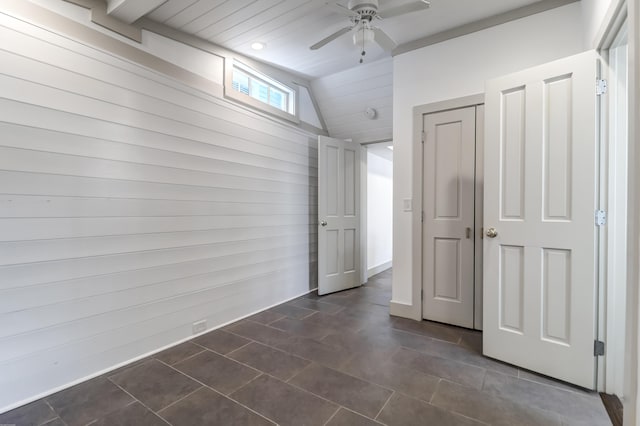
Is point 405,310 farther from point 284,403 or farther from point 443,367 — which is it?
point 284,403

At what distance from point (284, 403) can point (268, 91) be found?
10.6 ft

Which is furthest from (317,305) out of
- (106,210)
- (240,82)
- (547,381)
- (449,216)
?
(240,82)

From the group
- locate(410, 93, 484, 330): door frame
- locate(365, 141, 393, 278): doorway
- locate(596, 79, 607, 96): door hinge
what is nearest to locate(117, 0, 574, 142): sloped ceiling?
locate(410, 93, 484, 330): door frame

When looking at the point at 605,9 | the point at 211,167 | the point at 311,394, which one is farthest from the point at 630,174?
the point at 211,167

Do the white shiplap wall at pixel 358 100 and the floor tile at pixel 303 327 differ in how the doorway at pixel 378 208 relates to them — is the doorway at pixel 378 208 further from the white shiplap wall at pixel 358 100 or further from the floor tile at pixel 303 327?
the floor tile at pixel 303 327

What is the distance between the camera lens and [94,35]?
6.73 ft

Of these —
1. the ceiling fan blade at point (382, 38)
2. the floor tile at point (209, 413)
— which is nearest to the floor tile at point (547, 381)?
the floor tile at point (209, 413)

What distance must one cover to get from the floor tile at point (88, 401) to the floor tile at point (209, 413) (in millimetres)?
338

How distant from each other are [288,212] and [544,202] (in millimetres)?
2601

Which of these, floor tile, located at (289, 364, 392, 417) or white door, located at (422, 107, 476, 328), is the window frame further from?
floor tile, located at (289, 364, 392, 417)

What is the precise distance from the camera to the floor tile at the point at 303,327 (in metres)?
2.73

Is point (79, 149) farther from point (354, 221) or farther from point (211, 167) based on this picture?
point (354, 221)

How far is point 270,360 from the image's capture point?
2256 millimetres

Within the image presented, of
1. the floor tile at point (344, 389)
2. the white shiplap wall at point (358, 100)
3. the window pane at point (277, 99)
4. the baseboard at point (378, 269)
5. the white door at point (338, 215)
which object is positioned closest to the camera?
the floor tile at point (344, 389)
